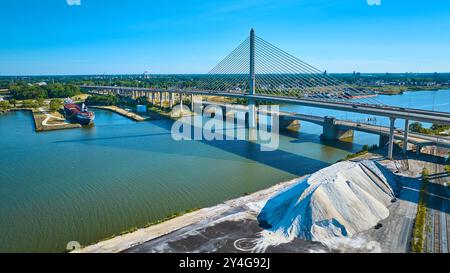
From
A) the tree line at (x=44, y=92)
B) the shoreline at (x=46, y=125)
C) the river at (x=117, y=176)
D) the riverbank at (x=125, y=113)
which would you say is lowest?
the river at (x=117, y=176)

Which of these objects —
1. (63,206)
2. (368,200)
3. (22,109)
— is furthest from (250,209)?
(22,109)

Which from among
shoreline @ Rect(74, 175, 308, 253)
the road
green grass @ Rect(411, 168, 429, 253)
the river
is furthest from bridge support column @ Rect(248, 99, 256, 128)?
green grass @ Rect(411, 168, 429, 253)

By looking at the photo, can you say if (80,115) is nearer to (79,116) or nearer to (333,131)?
(79,116)

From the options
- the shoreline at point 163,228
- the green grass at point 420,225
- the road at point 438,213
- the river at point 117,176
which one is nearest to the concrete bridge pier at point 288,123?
the river at point 117,176

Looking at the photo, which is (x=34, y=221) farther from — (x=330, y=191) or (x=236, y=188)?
(x=330, y=191)

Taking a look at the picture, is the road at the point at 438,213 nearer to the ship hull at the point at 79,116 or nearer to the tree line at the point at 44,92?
the ship hull at the point at 79,116

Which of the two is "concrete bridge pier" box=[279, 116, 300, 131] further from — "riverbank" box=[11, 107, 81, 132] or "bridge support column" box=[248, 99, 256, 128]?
"riverbank" box=[11, 107, 81, 132]

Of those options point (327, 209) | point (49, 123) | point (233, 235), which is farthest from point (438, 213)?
point (49, 123)
